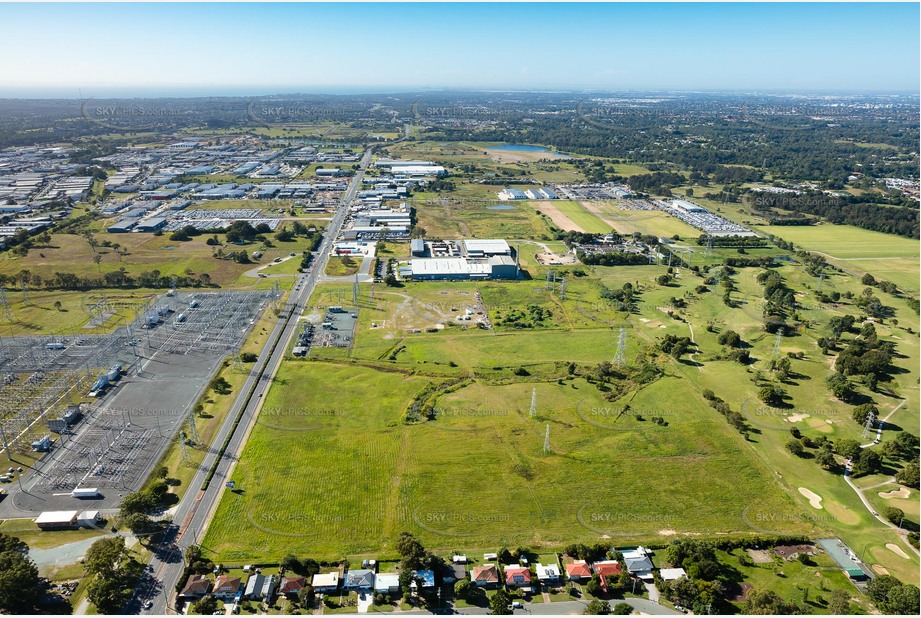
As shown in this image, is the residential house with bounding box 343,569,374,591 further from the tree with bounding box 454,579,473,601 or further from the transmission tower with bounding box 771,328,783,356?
the transmission tower with bounding box 771,328,783,356

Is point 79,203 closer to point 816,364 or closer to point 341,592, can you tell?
point 341,592

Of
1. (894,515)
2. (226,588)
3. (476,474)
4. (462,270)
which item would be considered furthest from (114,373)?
(894,515)

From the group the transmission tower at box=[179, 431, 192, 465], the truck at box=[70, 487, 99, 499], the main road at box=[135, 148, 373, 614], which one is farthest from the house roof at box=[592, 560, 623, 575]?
the truck at box=[70, 487, 99, 499]

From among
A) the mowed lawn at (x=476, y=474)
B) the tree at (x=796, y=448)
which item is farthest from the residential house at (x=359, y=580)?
the tree at (x=796, y=448)

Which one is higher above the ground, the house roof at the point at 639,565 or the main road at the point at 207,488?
the main road at the point at 207,488

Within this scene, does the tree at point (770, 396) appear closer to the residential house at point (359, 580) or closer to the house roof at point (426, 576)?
the house roof at point (426, 576)

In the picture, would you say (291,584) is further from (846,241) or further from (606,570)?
(846,241)
